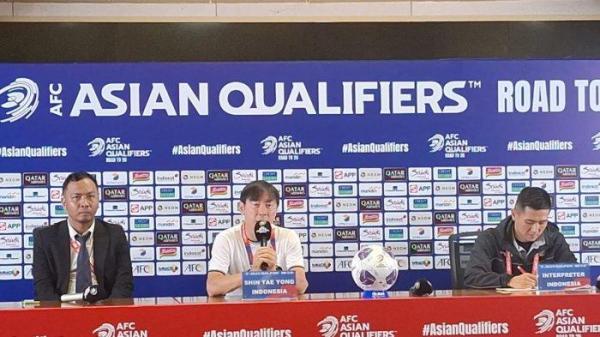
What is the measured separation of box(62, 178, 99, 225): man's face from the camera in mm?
4254

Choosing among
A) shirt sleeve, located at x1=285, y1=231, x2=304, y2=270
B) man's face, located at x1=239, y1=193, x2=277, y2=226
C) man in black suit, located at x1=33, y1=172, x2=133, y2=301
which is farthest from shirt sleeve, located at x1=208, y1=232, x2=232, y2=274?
man in black suit, located at x1=33, y1=172, x2=133, y2=301

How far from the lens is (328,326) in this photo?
11.0 ft

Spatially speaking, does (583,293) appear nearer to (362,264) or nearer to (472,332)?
(472,332)

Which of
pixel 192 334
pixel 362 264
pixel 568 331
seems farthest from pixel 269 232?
pixel 568 331

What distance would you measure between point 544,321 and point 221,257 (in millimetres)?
1457

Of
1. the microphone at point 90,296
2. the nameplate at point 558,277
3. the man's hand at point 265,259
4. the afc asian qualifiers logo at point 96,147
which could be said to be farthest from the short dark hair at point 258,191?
the afc asian qualifiers logo at point 96,147

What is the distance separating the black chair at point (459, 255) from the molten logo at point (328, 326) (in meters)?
1.51

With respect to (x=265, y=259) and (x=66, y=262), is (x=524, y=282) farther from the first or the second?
(x=66, y=262)

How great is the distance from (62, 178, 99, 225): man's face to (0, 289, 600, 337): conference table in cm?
86

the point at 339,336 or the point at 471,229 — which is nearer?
the point at 339,336

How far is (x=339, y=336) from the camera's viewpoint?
11.0 feet

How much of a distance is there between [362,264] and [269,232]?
0.57 m

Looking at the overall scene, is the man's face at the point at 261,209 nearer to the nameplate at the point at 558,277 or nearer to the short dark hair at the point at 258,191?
the short dark hair at the point at 258,191

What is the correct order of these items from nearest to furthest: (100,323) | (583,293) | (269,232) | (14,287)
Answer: (100,323) → (583,293) → (269,232) → (14,287)
